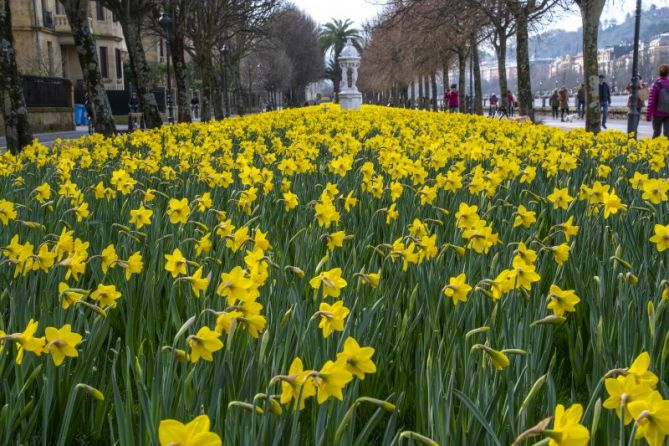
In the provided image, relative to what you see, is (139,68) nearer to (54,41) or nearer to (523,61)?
(523,61)

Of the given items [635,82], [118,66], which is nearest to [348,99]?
[118,66]

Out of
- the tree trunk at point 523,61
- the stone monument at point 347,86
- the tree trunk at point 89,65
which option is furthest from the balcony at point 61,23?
the tree trunk at point 89,65

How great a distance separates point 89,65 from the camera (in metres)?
12.2

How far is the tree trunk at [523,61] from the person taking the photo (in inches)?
749

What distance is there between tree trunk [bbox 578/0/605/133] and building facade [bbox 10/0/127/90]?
29.9 metres

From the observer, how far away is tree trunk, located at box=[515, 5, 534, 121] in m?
19.0

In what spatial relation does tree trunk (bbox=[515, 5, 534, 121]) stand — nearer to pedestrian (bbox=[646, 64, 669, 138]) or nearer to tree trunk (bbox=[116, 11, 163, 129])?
pedestrian (bbox=[646, 64, 669, 138])

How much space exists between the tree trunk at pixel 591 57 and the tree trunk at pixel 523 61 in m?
4.23

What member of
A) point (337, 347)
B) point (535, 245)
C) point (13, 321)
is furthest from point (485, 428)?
point (535, 245)

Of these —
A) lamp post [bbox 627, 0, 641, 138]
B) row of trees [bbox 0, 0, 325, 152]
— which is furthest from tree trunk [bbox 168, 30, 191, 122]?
lamp post [bbox 627, 0, 641, 138]

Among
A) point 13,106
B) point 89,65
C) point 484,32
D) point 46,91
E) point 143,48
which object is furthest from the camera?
point 484,32

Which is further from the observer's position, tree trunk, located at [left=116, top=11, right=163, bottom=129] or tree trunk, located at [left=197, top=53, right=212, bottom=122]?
tree trunk, located at [left=197, top=53, right=212, bottom=122]

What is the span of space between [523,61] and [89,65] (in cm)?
1194

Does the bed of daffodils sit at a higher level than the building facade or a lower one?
lower
